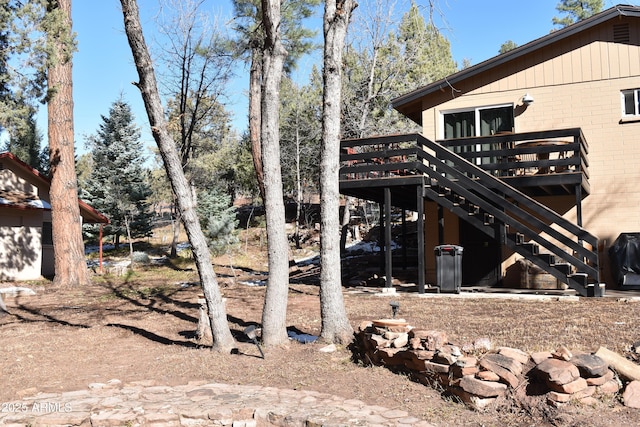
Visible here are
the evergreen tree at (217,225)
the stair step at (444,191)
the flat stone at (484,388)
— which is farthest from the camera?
the evergreen tree at (217,225)

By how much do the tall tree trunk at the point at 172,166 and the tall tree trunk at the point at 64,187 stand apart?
11.0 metres

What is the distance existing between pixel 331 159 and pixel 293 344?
2.57 m

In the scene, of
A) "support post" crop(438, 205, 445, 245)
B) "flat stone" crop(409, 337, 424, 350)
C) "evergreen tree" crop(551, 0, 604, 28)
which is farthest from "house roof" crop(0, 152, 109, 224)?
"evergreen tree" crop(551, 0, 604, 28)

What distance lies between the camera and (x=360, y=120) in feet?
79.0

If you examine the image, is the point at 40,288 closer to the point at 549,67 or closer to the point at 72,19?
the point at 72,19

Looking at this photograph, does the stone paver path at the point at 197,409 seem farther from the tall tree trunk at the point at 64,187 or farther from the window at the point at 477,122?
the tall tree trunk at the point at 64,187

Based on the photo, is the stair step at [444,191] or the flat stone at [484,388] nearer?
the flat stone at [484,388]

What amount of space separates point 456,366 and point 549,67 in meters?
11.0

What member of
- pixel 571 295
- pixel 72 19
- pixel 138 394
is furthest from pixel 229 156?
pixel 138 394

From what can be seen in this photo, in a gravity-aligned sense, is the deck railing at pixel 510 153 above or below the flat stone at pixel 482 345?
above

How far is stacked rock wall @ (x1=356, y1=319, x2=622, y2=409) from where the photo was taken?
4543mm

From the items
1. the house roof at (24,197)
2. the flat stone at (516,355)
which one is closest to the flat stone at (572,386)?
the flat stone at (516,355)

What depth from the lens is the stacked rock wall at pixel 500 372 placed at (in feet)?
14.9

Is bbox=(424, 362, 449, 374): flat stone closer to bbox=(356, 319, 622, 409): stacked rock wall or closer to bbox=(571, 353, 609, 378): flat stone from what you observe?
bbox=(356, 319, 622, 409): stacked rock wall
